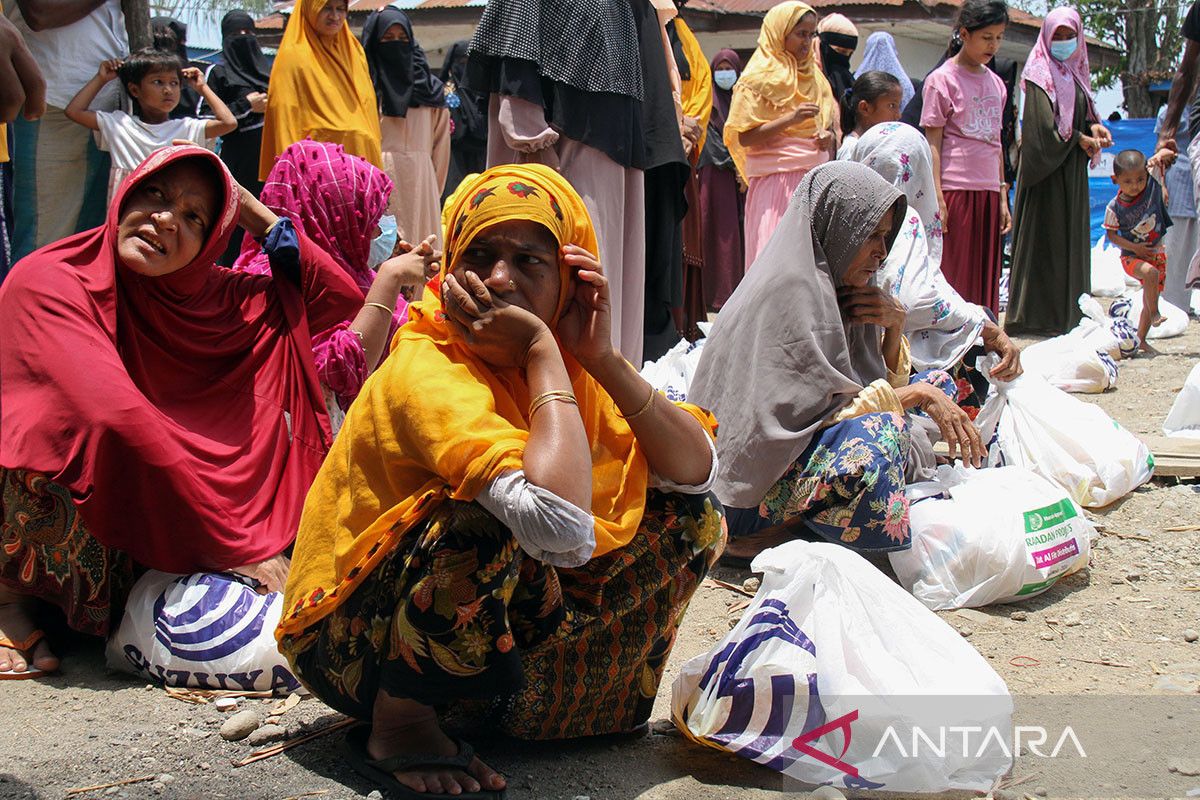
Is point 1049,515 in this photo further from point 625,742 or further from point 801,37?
point 801,37

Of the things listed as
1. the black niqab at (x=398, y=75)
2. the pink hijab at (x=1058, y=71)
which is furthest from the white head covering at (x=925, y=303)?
the pink hijab at (x=1058, y=71)

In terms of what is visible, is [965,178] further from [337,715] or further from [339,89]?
[337,715]

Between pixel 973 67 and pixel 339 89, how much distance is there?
12.5 ft

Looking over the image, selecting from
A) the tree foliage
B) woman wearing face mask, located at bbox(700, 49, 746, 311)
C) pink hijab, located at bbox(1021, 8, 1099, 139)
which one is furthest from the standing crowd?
the tree foliage

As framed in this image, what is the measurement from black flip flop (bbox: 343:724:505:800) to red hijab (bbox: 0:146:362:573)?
0.84 metres

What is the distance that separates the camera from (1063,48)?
26.8 ft

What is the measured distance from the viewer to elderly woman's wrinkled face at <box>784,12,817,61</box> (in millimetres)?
6988

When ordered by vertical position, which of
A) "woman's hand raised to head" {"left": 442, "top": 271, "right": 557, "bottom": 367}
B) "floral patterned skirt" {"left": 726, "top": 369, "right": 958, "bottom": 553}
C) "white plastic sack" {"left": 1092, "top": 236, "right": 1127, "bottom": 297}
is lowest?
"white plastic sack" {"left": 1092, "top": 236, "right": 1127, "bottom": 297}

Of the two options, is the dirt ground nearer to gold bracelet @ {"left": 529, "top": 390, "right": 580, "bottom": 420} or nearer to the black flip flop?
the black flip flop

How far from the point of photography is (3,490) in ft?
9.14

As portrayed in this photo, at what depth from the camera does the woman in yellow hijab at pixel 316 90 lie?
6.32 meters

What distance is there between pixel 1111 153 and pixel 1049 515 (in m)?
12.0

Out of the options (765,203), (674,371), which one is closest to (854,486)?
(674,371)

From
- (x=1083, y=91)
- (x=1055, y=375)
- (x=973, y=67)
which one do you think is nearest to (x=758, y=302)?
(x=1055, y=375)
